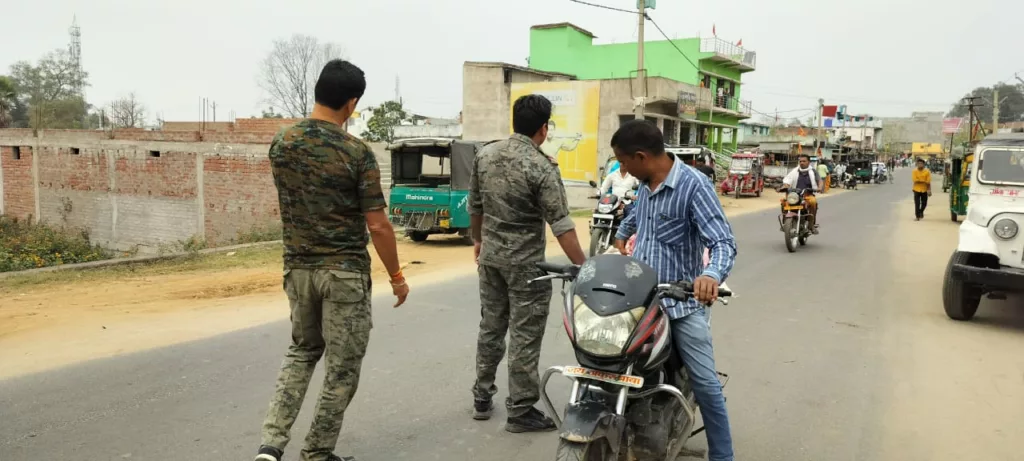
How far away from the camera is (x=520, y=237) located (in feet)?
12.3

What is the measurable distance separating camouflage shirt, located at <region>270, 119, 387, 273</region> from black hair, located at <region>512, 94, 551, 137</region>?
1010 mm

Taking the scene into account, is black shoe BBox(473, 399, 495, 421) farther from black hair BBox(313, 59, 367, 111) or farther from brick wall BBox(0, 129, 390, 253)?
brick wall BBox(0, 129, 390, 253)

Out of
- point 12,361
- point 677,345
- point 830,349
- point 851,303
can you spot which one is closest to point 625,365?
point 677,345

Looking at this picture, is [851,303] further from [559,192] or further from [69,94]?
[69,94]

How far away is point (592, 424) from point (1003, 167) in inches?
290

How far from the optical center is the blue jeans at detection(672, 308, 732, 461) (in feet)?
9.72

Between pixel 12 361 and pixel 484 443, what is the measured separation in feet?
12.6

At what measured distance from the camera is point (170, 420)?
398 centimetres

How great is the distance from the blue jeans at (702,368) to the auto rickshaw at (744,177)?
95.1 feet

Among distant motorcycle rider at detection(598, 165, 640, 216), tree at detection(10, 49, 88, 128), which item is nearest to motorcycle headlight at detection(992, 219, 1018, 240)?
distant motorcycle rider at detection(598, 165, 640, 216)

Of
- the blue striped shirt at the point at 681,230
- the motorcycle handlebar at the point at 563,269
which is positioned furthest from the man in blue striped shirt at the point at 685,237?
the motorcycle handlebar at the point at 563,269

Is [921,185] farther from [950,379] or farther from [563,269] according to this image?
[563,269]

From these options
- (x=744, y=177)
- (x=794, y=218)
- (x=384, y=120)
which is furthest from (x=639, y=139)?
(x=384, y=120)

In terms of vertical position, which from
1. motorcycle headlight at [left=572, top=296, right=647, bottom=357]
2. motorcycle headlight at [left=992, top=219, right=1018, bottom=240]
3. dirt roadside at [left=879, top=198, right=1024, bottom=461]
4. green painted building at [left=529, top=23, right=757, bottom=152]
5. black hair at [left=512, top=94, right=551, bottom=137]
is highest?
green painted building at [left=529, top=23, right=757, bottom=152]
